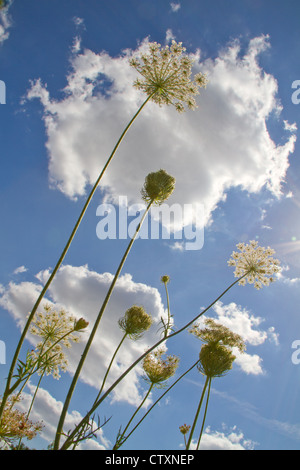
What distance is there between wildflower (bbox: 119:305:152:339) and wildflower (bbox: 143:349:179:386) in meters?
1.01

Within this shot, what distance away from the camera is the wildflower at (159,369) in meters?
7.55

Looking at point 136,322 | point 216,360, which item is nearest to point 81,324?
point 136,322

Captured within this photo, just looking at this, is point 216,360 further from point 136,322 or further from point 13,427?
point 13,427

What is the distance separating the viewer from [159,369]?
7.66 m

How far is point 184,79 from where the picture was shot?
804 cm

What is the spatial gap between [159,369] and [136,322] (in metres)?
1.60

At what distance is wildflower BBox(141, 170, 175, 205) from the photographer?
25.3 ft

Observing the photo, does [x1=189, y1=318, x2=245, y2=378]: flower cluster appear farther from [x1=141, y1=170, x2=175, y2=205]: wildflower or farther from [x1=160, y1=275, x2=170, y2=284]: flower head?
[x1=141, y1=170, x2=175, y2=205]: wildflower

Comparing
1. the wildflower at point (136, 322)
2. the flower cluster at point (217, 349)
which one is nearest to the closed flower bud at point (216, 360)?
the flower cluster at point (217, 349)

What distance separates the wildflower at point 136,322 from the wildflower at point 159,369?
39.6 inches

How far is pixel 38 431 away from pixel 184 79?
10054 millimetres

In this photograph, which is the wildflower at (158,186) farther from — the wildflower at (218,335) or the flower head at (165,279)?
the wildflower at (218,335)
